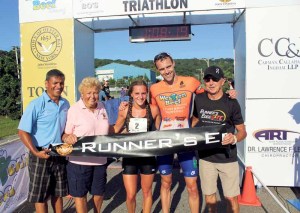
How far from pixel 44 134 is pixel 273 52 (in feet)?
13.5

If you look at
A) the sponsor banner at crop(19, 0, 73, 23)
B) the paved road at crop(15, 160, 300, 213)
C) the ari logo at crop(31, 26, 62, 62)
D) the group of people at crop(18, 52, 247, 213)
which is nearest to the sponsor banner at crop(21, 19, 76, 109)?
the ari logo at crop(31, 26, 62, 62)

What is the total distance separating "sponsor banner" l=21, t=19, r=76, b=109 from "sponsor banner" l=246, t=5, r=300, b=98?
3.71 metres

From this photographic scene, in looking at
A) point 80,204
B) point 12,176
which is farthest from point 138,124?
point 12,176

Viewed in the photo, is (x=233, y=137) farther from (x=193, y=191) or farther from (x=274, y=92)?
(x=274, y=92)

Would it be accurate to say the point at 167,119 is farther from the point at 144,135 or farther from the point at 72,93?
the point at 72,93

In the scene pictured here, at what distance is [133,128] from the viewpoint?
3.52 m

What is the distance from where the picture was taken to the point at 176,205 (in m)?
4.61

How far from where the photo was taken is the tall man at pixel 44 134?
3217 millimetres

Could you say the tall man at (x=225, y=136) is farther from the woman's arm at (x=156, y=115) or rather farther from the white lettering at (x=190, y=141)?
the woman's arm at (x=156, y=115)

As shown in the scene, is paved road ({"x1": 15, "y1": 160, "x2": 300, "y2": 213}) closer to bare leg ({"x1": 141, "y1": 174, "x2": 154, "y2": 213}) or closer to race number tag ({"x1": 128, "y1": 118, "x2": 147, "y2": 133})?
bare leg ({"x1": 141, "y1": 174, "x2": 154, "y2": 213})

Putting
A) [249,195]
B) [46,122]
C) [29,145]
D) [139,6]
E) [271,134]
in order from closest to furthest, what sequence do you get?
[29,145] → [46,122] → [249,195] → [271,134] → [139,6]

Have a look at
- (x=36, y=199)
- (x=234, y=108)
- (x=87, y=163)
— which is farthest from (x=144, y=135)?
(x=36, y=199)

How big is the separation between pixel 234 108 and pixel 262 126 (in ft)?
7.46

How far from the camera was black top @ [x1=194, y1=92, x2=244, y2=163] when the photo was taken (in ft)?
10.7
